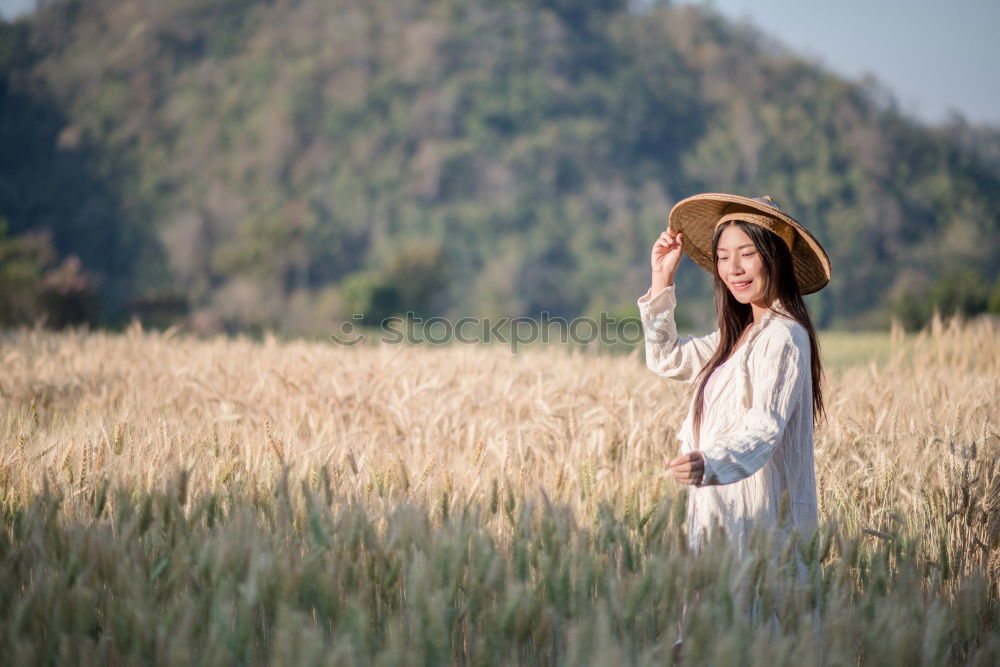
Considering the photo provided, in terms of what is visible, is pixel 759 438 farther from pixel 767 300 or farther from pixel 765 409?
pixel 767 300

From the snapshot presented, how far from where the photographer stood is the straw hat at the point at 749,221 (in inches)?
89.8

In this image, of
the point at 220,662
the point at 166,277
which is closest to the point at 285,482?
the point at 220,662

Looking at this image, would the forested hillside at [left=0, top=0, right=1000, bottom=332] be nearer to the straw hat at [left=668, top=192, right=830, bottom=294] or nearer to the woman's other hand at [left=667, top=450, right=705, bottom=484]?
the straw hat at [left=668, top=192, right=830, bottom=294]

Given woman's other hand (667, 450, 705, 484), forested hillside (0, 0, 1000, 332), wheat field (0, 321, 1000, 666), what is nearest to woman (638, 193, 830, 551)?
woman's other hand (667, 450, 705, 484)

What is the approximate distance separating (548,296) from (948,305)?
26093 millimetres

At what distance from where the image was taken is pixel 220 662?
4.80ft

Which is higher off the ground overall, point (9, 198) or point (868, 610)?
point (9, 198)

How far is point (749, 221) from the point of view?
2.28m

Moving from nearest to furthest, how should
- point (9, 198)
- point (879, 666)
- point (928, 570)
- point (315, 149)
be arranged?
point (879, 666) → point (928, 570) → point (9, 198) → point (315, 149)

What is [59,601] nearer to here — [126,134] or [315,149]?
[315,149]

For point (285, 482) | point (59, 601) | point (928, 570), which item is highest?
point (285, 482)

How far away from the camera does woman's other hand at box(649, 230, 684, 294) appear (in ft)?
8.23

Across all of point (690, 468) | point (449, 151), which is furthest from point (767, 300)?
point (449, 151)

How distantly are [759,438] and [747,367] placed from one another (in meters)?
0.27
